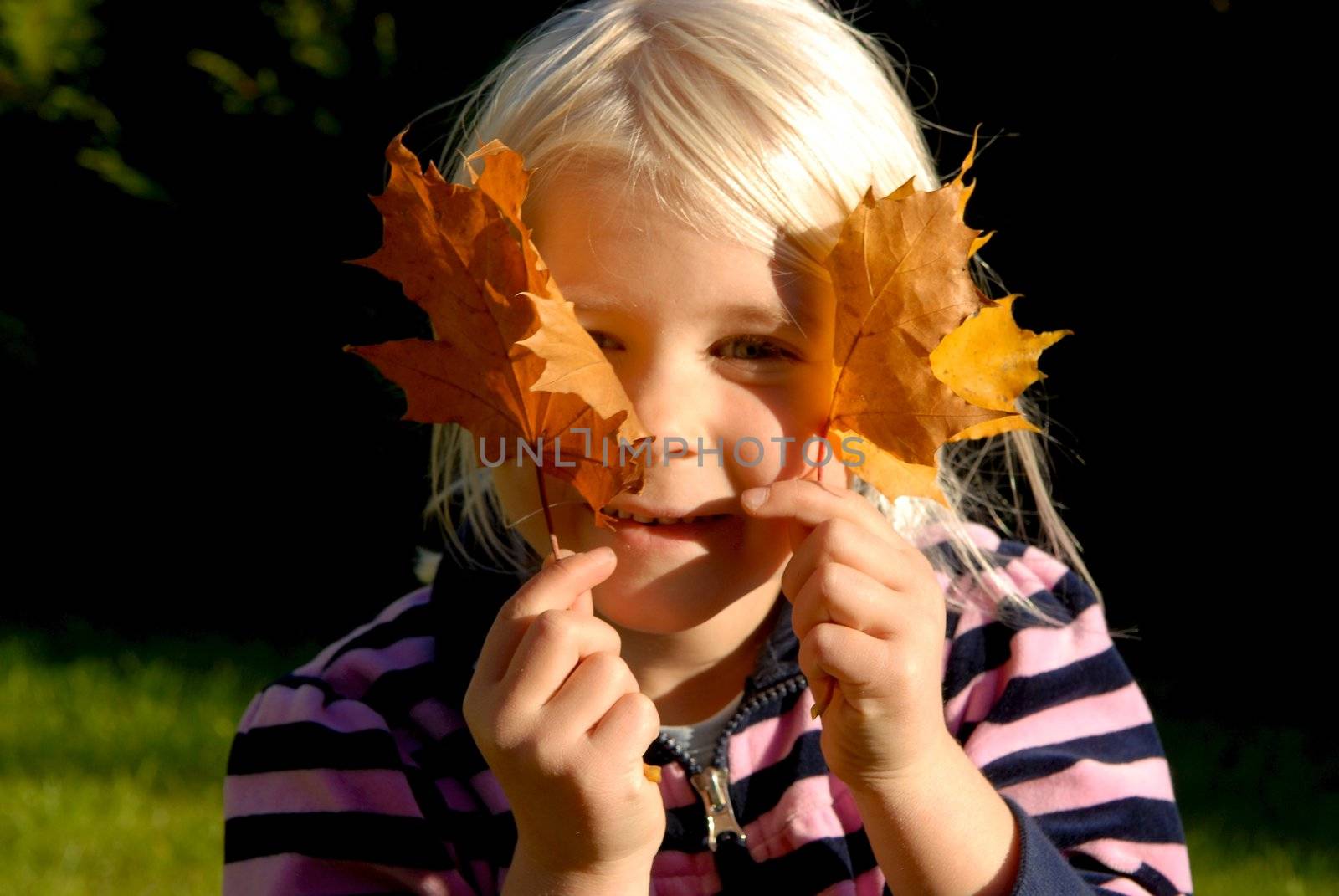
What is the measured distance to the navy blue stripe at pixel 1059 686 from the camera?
156 cm

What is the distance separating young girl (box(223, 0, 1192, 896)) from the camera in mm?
1200

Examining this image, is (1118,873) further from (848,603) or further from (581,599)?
(581,599)

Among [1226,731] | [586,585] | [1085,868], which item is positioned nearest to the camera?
[586,585]

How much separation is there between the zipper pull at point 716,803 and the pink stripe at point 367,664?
36cm

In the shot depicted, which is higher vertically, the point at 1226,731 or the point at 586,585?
the point at 586,585

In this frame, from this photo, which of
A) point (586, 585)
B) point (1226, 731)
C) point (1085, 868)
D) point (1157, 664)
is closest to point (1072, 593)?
point (1085, 868)

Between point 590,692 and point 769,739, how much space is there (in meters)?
0.48

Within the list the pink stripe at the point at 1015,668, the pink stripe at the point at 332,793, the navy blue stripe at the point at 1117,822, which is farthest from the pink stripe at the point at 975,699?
the pink stripe at the point at 332,793

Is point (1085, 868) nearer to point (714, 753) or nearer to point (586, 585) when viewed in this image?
point (714, 753)

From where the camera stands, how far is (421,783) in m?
1.58

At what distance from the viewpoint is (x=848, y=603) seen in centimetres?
118

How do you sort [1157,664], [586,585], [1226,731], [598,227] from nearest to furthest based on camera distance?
[586,585] → [598,227] → [1226,731] → [1157,664]

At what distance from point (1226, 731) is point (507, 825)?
2.23 m

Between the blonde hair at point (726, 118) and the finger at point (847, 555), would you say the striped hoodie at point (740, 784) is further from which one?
the finger at point (847, 555)
